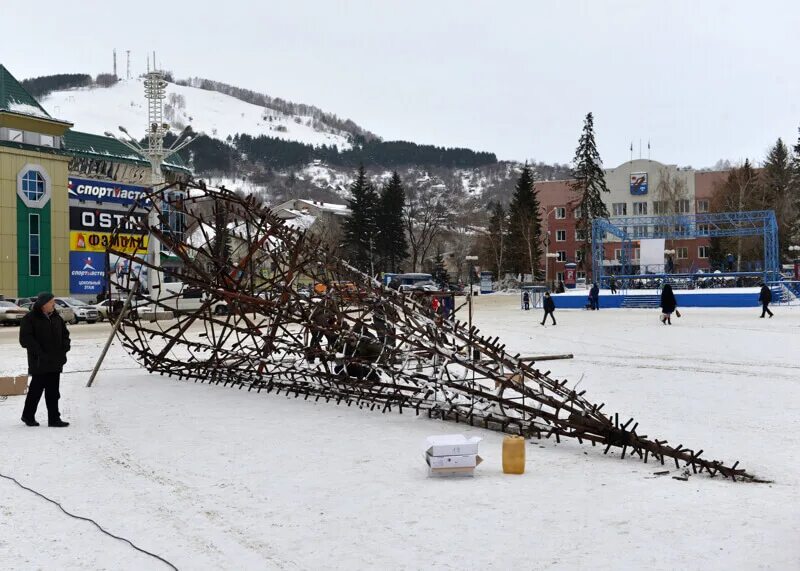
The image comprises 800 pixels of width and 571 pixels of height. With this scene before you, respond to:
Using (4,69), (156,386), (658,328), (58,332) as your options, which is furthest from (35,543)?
(4,69)

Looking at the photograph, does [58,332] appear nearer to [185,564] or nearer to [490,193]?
[185,564]

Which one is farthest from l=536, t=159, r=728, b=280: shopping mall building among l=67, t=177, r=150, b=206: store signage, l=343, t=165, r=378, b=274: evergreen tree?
l=67, t=177, r=150, b=206: store signage

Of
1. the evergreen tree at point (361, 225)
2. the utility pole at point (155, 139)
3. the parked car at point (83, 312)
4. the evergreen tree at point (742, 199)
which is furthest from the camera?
the evergreen tree at point (361, 225)

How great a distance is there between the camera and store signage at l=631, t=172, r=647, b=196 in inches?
2918

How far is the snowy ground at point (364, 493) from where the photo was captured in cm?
441

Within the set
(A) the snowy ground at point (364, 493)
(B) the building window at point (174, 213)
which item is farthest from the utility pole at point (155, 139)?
(A) the snowy ground at point (364, 493)

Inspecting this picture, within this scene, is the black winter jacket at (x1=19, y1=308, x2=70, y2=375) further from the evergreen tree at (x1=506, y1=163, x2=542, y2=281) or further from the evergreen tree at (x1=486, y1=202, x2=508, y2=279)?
the evergreen tree at (x1=486, y1=202, x2=508, y2=279)

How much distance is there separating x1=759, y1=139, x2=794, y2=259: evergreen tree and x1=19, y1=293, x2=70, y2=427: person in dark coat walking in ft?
218

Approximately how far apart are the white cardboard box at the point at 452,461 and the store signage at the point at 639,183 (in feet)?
240

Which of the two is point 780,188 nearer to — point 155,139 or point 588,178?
A: point 588,178

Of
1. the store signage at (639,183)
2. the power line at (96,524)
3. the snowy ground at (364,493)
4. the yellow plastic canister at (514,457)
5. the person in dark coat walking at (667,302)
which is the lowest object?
the snowy ground at (364,493)

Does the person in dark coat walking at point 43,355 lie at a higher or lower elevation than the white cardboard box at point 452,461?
higher

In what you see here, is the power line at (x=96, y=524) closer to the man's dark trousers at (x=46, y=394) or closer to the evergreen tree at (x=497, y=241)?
the man's dark trousers at (x=46, y=394)

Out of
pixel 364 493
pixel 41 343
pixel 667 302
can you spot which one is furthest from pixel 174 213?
pixel 364 493
